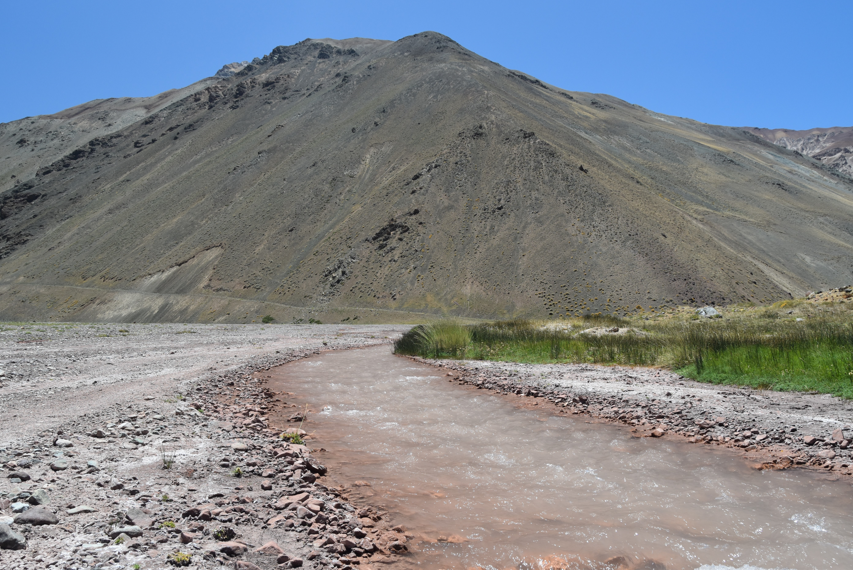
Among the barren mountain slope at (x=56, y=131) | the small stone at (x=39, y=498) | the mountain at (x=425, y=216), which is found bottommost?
the small stone at (x=39, y=498)

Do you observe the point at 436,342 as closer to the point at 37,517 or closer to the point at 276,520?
the point at 276,520

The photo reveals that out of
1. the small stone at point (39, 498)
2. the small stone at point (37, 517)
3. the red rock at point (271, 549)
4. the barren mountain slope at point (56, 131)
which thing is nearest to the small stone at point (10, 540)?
the small stone at point (37, 517)

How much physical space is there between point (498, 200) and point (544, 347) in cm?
4320

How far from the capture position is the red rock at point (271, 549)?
Answer: 4.36m

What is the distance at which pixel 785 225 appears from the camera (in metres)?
69.6

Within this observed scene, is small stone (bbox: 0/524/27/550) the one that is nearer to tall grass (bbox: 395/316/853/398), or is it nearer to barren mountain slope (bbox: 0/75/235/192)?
tall grass (bbox: 395/316/853/398)

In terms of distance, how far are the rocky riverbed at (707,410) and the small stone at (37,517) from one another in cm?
831

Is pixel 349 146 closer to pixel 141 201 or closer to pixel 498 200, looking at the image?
pixel 498 200

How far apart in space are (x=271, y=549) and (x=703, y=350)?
551 inches

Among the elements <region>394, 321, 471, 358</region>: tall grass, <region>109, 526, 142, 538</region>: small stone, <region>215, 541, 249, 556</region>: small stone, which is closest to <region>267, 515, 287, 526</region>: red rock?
<region>215, 541, 249, 556</region>: small stone

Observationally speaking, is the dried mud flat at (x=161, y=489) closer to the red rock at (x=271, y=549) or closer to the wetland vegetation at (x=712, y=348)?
the red rock at (x=271, y=549)

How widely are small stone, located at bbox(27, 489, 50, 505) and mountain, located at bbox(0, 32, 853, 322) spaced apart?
4457cm

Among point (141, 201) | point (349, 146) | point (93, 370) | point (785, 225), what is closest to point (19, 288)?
point (141, 201)

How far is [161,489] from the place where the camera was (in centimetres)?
540
